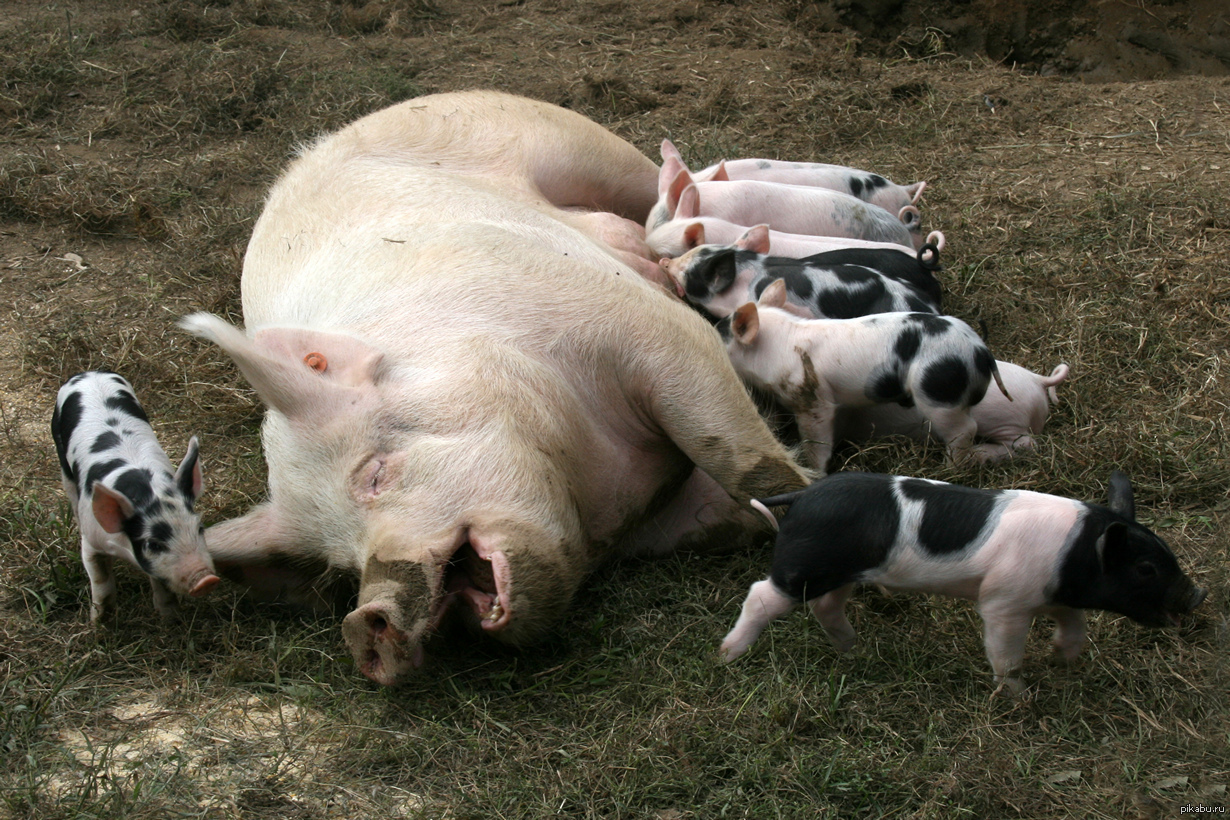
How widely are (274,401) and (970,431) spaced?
7.23 ft

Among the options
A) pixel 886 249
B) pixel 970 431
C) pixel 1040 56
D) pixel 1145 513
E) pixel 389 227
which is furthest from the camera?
pixel 1040 56

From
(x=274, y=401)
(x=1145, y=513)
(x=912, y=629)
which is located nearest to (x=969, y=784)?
(x=912, y=629)

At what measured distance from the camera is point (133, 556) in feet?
9.95

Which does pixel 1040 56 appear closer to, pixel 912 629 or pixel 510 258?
pixel 510 258

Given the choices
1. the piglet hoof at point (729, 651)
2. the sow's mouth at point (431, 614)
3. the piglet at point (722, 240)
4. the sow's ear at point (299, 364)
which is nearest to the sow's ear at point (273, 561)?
the sow's ear at point (299, 364)

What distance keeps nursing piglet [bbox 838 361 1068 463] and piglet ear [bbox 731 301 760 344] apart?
1.77 ft

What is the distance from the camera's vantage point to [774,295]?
397cm

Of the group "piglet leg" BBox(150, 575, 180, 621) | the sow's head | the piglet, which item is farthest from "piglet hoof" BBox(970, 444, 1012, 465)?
"piglet leg" BBox(150, 575, 180, 621)

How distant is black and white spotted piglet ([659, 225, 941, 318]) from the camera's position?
13.3 feet

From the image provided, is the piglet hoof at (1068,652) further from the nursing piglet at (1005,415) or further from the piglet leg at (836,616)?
the nursing piglet at (1005,415)

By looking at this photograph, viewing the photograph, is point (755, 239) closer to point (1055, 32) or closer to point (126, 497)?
point (126, 497)

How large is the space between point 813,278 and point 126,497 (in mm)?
2477

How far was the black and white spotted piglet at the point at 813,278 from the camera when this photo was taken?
13.3 feet

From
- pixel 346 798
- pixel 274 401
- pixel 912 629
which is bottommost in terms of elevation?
pixel 346 798
